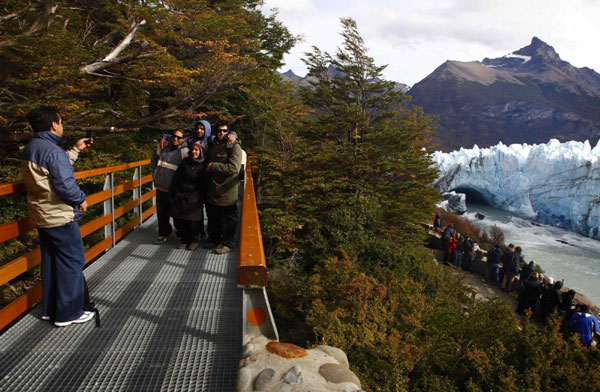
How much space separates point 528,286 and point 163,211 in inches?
358

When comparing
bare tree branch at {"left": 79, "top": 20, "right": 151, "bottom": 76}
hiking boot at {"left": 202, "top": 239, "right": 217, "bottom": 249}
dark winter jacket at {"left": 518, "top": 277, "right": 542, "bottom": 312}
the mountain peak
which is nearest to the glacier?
dark winter jacket at {"left": 518, "top": 277, "right": 542, "bottom": 312}

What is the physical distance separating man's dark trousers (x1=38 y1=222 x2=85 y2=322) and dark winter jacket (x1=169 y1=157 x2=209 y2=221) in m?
1.43

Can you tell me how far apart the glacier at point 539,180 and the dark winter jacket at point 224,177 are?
3319cm

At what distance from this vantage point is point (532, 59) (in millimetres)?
186750

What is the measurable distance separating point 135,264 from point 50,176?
1667mm

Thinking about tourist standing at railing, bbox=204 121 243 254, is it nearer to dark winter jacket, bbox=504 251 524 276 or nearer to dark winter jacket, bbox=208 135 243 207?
dark winter jacket, bbox=208 135 243 207

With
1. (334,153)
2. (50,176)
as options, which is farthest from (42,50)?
(334,153)

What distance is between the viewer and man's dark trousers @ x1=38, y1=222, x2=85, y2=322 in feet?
8.39

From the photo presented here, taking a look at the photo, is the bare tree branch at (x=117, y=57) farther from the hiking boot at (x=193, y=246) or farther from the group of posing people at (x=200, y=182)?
the hiking boot at (x=193, y=246)

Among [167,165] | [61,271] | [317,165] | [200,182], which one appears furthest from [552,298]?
[61,271]

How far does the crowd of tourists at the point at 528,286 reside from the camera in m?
6.51

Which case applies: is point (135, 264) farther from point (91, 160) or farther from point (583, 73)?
point (583, 73)

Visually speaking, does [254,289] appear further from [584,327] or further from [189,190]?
[584,327]

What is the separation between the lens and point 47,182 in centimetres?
246
